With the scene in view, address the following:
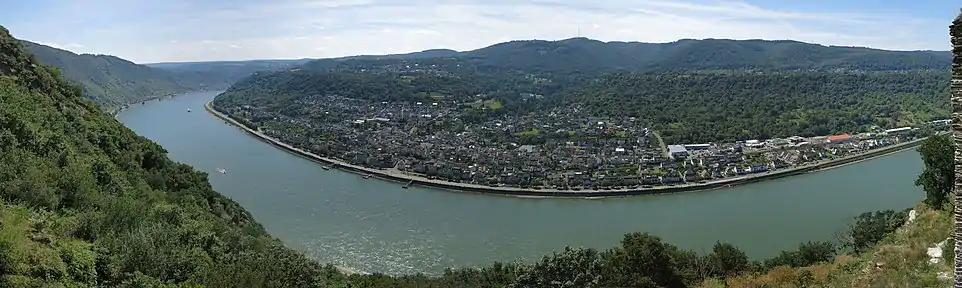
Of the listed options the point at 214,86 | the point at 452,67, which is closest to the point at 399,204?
the point at 452,67

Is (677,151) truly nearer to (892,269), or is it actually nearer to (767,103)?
(767,103)

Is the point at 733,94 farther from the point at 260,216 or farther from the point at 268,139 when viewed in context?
the point at 260,216

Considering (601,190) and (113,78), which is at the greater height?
A: (113,78)

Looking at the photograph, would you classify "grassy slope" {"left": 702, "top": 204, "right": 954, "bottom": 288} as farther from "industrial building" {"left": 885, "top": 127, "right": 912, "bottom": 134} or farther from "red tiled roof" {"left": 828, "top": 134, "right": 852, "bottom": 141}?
"industrial building" {"left": 885, "top": 127, "right": 912, "bottom": 134}

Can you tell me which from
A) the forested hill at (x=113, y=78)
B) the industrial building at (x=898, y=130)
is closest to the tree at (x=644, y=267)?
the industrial building at (x=898, y=130)

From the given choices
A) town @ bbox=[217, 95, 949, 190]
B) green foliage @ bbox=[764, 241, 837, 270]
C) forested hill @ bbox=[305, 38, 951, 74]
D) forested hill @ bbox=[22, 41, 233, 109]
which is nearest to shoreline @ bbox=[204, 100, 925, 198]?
town @ bbox=[217, 95, 949, 190]

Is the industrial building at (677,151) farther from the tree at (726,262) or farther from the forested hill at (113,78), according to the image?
the forested hill at (113,78)

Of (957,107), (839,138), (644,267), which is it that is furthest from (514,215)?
(839,138)

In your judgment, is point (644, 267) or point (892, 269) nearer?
point (892, 269)
